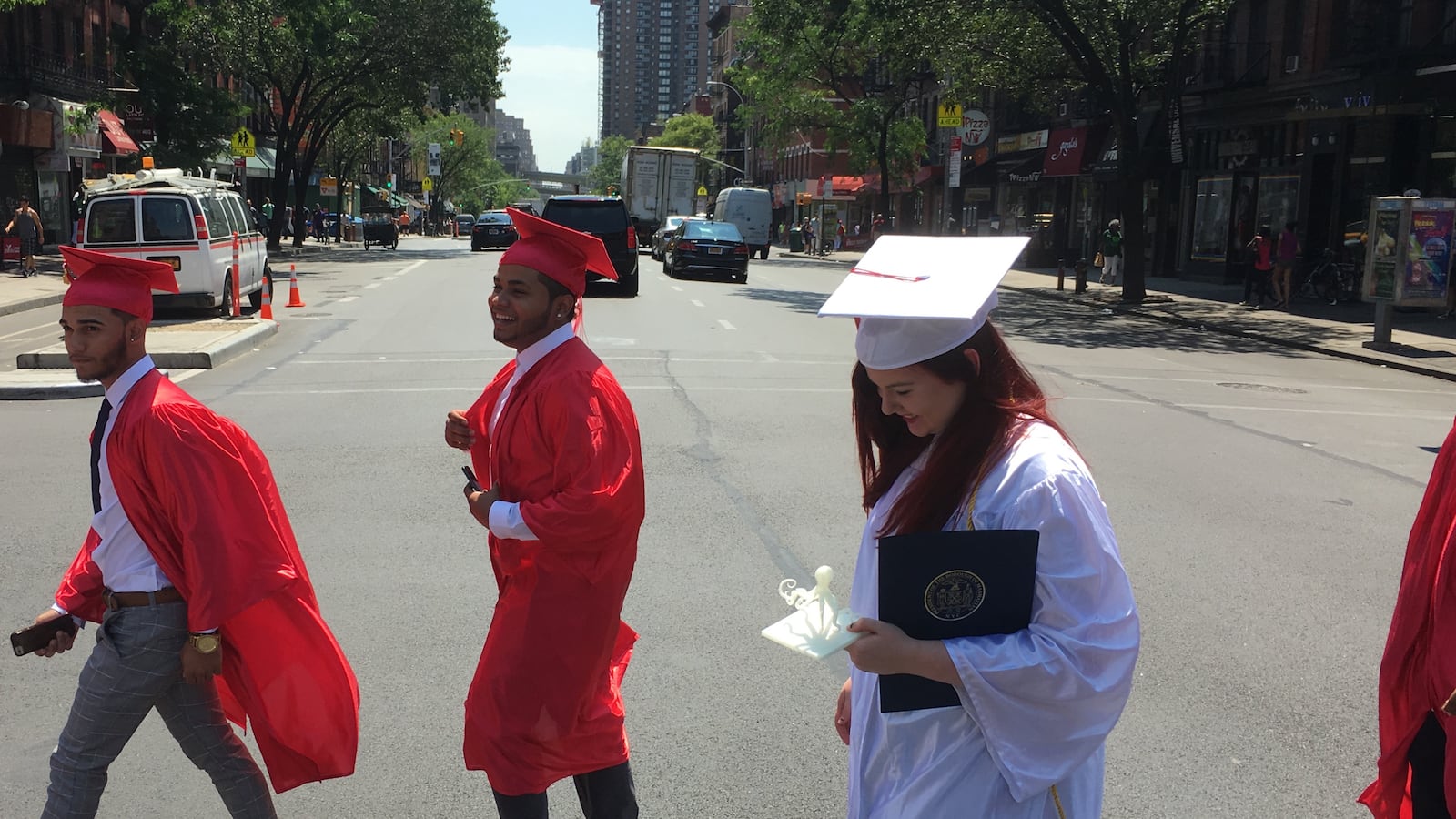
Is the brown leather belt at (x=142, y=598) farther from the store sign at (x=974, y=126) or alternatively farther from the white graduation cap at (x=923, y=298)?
the store sign at (x=974, y=126)

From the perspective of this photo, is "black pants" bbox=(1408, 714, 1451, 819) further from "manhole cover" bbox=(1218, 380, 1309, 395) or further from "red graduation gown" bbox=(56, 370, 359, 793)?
"manhole cover" bbox=(1218, 380, 1309, 395)

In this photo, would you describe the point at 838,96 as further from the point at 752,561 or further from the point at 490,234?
the point at 752,561

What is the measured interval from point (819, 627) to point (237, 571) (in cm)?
160

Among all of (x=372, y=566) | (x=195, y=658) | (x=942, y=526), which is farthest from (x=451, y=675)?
(x=942, y=526)

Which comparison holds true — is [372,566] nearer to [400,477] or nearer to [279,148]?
[400,477]

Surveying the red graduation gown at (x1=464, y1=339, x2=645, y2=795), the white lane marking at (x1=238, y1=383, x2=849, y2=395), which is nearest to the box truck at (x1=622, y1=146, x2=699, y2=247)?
the white lane marking at (x1=238, y1=383, x2=849, y2=395)

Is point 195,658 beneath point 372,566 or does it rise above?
above

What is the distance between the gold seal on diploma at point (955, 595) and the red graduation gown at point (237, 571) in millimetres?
1801

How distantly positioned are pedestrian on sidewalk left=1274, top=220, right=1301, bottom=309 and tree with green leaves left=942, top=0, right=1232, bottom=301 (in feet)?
8.59

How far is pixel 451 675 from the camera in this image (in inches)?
201

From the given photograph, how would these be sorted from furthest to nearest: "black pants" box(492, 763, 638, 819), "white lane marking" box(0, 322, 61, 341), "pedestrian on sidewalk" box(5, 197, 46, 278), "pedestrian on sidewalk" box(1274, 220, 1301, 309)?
"pedestrian on sidewalk" box(5, 197, 46, 278)
"pedestrian on sidewalk" box(1274, 220, 1301, 309)
"white lane marking" box(0, 322, 61, 341)
"black pants" box(492, 763, 638, 819)

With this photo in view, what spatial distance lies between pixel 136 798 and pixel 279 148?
44918 millimetres

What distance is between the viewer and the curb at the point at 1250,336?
16.7 meters

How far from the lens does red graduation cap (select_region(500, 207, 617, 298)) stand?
3.18m
